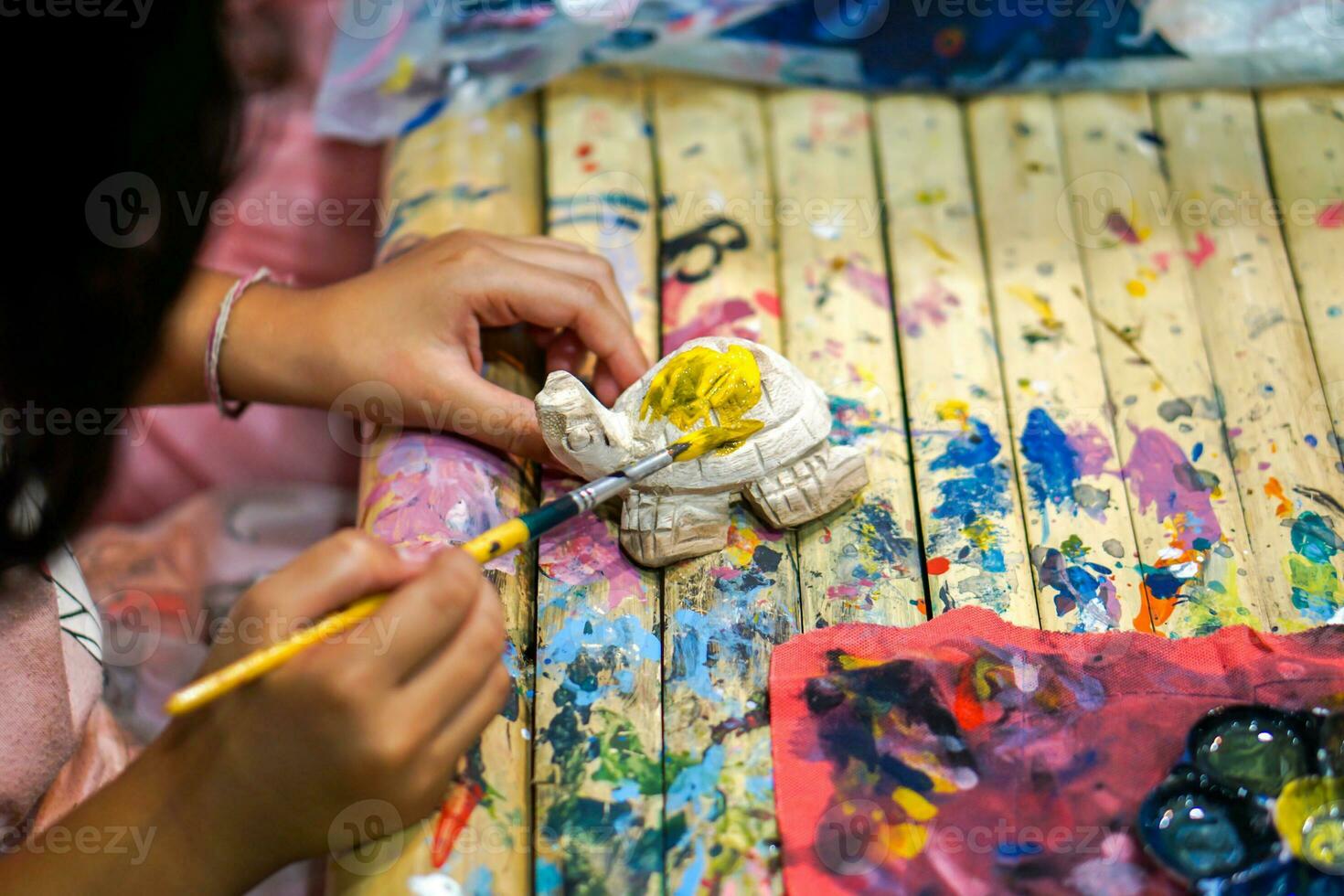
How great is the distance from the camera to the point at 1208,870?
34.5 inches

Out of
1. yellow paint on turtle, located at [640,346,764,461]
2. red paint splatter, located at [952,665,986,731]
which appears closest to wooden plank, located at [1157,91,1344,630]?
red paint splatter, located at [952,665,986,731]

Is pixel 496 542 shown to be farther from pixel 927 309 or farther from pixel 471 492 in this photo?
pixel 927 309

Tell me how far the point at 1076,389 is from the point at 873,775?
54cm

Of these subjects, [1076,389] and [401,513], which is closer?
[401,513]

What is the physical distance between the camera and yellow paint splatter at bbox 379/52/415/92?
5.49 feet

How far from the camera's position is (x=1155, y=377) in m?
1.29

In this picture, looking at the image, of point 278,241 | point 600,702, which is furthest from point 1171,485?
point 278,241

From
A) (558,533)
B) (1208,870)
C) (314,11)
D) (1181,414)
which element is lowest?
(1208,870)

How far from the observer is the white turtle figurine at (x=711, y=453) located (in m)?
1.10

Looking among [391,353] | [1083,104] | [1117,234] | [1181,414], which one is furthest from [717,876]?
[1083,104]

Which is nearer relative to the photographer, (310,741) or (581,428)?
(310,741)

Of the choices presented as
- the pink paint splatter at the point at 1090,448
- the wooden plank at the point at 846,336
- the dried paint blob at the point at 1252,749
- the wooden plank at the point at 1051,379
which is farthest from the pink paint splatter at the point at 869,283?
the dried paint blob at the point at 1252,749

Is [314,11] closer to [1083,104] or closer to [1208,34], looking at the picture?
[1083,104]

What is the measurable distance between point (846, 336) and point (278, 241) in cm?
96
